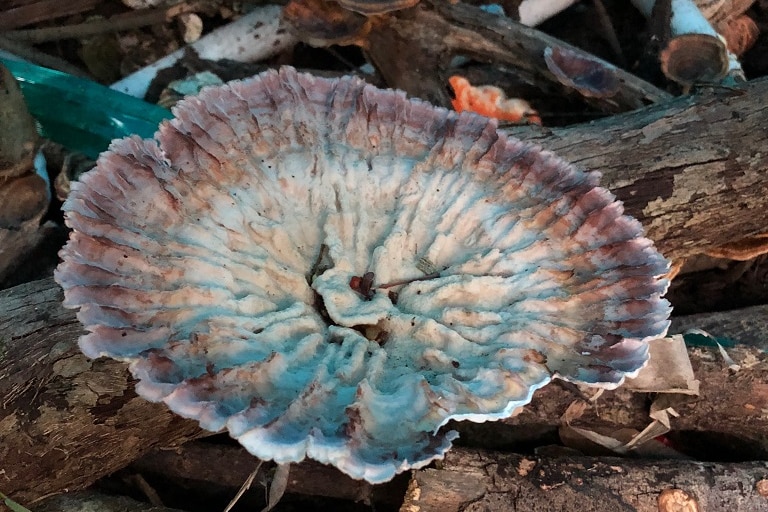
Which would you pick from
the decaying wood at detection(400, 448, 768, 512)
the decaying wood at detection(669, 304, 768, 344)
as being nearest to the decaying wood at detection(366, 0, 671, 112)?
the decaying wood at detection(669, 304, 768, 344)

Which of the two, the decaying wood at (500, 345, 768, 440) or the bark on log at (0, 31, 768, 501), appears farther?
the decaying wood at (500, 345, 768, 440)

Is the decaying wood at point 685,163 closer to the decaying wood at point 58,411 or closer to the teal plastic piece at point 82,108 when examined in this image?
the decaying wood at point 58,411

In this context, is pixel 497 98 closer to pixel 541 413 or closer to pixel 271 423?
pixel 541 413

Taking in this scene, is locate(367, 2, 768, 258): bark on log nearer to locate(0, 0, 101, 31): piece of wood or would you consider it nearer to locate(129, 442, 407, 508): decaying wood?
locate(129, 442, 407, 508): decaying wood

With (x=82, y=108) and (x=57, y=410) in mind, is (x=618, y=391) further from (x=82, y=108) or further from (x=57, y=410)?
(x=82, y=108)

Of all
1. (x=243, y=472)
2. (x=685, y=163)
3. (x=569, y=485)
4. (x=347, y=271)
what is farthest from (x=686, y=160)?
(x=243, y=472)

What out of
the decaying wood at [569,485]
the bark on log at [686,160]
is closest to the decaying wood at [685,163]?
the bark on log at [686,160]

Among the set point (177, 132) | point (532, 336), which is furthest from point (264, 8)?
point (532, 336)
